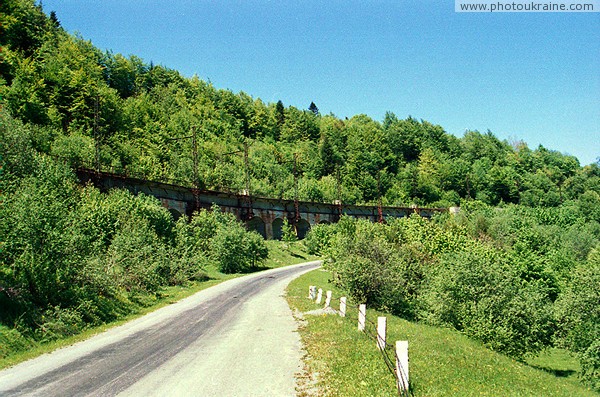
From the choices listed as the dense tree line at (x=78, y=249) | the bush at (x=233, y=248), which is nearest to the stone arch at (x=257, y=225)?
the dense tree line at (x=78, y=249)

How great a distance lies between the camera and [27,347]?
57.8ft

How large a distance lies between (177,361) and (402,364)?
7.68 m

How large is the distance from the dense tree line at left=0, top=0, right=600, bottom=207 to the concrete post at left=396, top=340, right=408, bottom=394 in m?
43.6

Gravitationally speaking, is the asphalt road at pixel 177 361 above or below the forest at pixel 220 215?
below

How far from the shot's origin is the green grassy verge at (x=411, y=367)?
39.9 feet

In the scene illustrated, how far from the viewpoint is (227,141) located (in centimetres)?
11331

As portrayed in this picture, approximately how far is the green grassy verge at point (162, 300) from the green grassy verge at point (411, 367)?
1031cm

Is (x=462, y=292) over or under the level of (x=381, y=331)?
under

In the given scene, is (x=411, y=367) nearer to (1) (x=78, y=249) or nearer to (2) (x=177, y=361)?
(2) (x=177, y=361)

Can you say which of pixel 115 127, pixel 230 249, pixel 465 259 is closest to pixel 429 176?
pixel 115 127

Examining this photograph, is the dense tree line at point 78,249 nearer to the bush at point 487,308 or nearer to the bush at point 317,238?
the bush at point 317,238

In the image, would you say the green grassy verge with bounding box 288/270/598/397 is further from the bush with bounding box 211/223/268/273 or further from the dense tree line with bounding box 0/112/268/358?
the bush with bounding box 211/223/268/273

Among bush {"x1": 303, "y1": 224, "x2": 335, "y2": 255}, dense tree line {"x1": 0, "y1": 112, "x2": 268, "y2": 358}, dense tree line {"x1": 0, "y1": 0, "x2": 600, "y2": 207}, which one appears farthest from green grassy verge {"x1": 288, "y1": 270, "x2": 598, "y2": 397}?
bush {"x1": 303, "y1": 224, "x2": 335, "y2": 255}

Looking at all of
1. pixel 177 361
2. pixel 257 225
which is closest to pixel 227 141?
pixel 257 225
